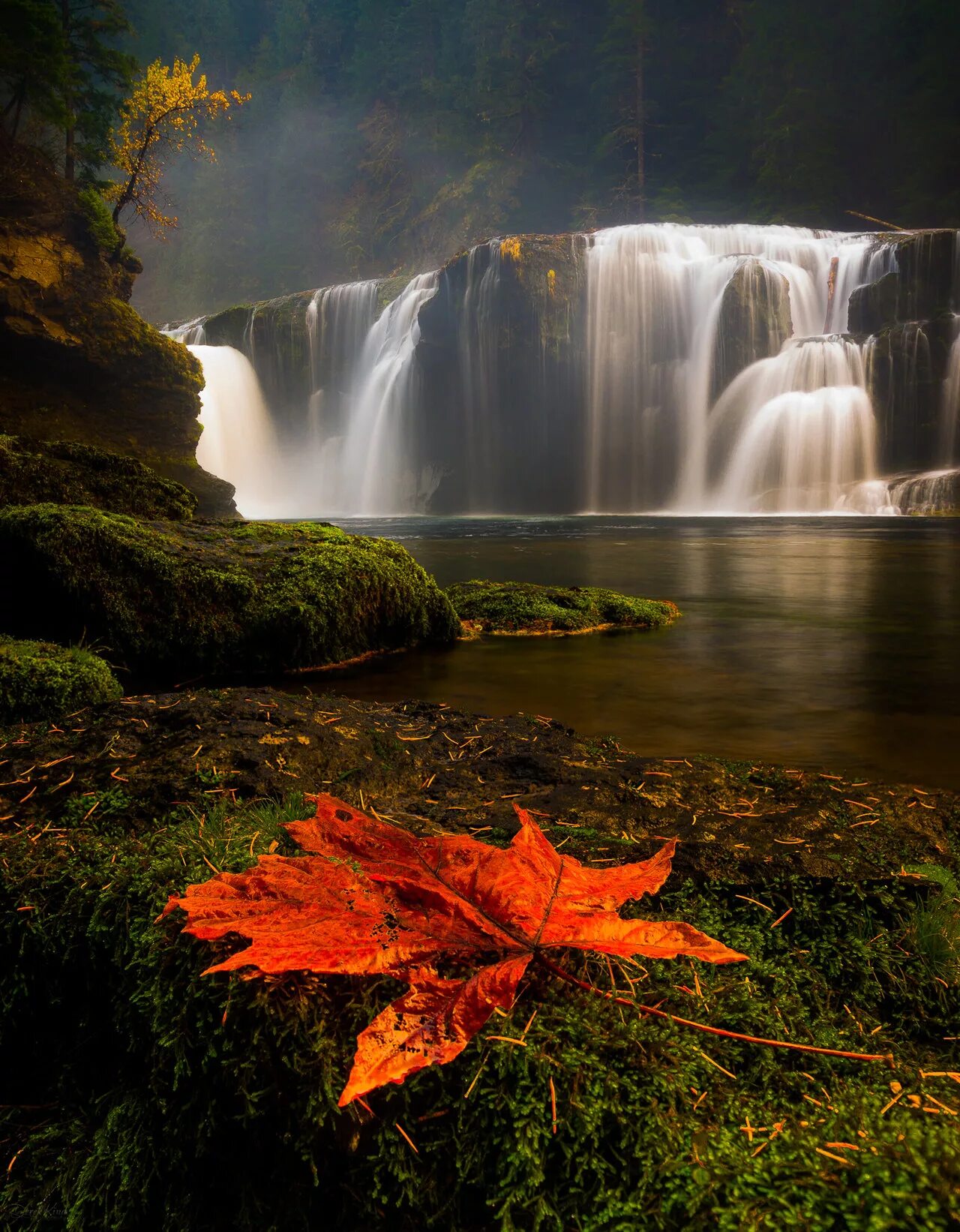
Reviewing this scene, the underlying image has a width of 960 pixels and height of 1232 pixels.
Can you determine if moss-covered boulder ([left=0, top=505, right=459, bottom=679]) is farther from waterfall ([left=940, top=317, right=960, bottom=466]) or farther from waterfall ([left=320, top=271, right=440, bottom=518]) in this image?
waterfall ([left=320, top=271, right=440, bottom=518])

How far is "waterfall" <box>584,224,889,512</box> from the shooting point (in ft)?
96.2

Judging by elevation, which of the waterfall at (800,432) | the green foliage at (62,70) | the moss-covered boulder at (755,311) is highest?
the green foliage at (62,70)

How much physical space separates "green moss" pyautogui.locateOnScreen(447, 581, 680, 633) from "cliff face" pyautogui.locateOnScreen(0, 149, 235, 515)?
18333 millimetres

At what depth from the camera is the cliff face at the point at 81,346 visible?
20.9 metres

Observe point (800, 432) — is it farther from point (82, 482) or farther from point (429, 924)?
point (429, 924)

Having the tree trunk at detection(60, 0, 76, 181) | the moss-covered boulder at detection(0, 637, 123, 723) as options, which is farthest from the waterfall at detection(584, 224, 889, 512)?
the moss-covered boulder at detection(0, 637, 123, 723)

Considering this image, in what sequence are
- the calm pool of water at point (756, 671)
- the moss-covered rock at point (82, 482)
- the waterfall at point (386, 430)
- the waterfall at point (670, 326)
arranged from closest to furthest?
the calm pool of water at point (756, 671), the moss-covered rock at point (82, 482), the waterfall at point (670, 326), the waterfall at point (386, 430)

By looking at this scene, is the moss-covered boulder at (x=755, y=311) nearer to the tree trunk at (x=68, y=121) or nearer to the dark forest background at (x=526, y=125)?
the dark forest background at (x=526, y=125)

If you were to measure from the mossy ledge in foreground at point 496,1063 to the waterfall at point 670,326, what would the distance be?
93.7 feet

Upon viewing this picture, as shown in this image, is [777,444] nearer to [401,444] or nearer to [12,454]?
[401,444]

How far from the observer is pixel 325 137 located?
7131 cm

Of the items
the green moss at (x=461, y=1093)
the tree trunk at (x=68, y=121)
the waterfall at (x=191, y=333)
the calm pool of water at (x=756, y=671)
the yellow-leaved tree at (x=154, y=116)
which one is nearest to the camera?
the green moss at (x=461, y=1093)

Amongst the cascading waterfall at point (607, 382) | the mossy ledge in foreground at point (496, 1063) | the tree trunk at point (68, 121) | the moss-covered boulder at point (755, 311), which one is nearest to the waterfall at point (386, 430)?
the cascading waterfall at point (607, 382)

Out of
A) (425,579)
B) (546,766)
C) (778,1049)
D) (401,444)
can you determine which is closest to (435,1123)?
(778,1049)
